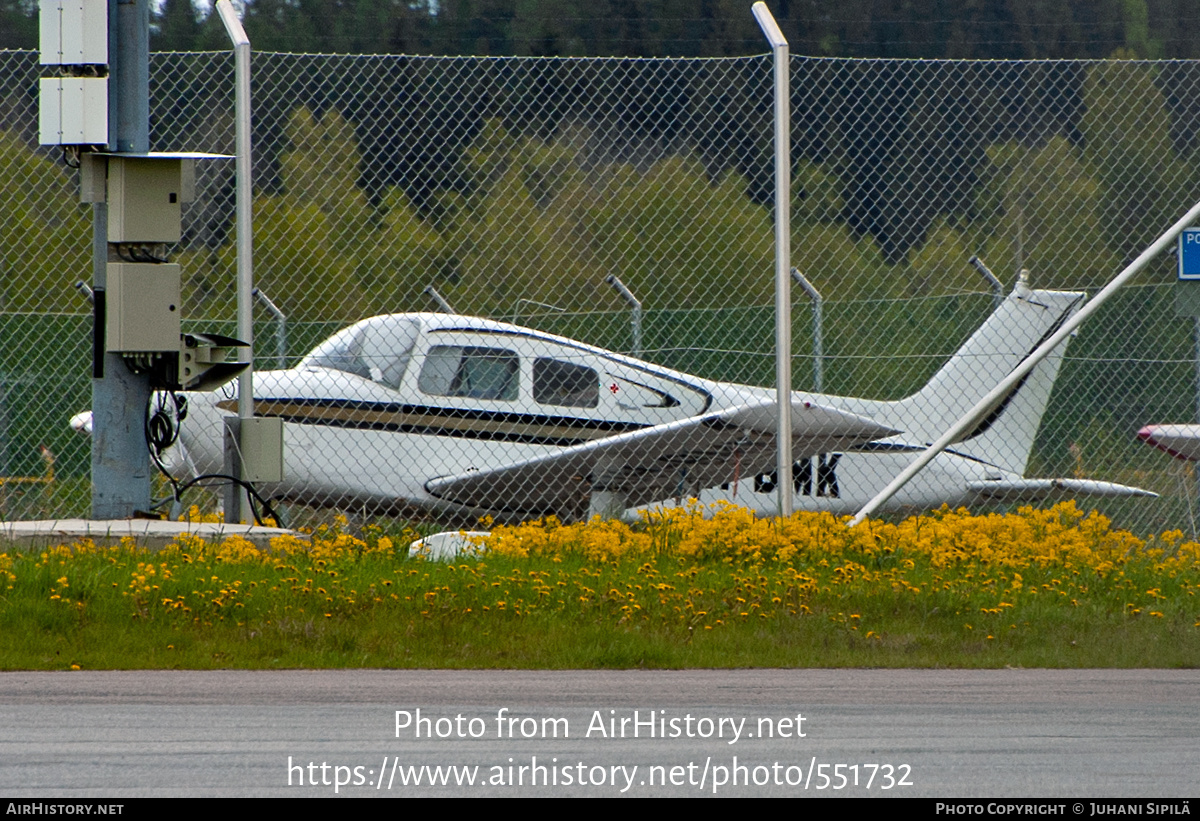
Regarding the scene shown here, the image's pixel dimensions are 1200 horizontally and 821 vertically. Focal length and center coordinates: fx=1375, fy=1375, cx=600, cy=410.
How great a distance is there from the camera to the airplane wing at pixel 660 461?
8.60 meters

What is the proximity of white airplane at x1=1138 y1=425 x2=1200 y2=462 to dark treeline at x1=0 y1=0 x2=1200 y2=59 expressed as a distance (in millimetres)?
6483

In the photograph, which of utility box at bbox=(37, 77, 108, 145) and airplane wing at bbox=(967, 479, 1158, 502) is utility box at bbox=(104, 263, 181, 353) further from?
airplane wing at bbox=(967, 479, 1158, 502)

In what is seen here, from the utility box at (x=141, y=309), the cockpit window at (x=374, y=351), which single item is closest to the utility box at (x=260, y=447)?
the utility box at (x=141, y=309)

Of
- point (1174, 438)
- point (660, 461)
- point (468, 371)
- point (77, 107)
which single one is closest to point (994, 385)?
point (1174, 438)

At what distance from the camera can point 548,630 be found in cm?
609

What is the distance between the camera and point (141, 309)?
24.7ft

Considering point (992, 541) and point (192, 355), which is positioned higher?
point (192, 355)

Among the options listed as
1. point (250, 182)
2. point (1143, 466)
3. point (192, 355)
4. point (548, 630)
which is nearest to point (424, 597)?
point (548, 630)

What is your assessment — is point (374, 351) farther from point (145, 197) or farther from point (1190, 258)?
point (1190, 258)

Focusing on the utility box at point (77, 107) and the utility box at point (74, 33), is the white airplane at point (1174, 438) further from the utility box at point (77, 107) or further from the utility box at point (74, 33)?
the utility box at point (74, 33)

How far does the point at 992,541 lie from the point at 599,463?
307 cm

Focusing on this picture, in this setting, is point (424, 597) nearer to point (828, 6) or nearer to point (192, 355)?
point (192, 355)

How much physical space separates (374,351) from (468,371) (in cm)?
79
